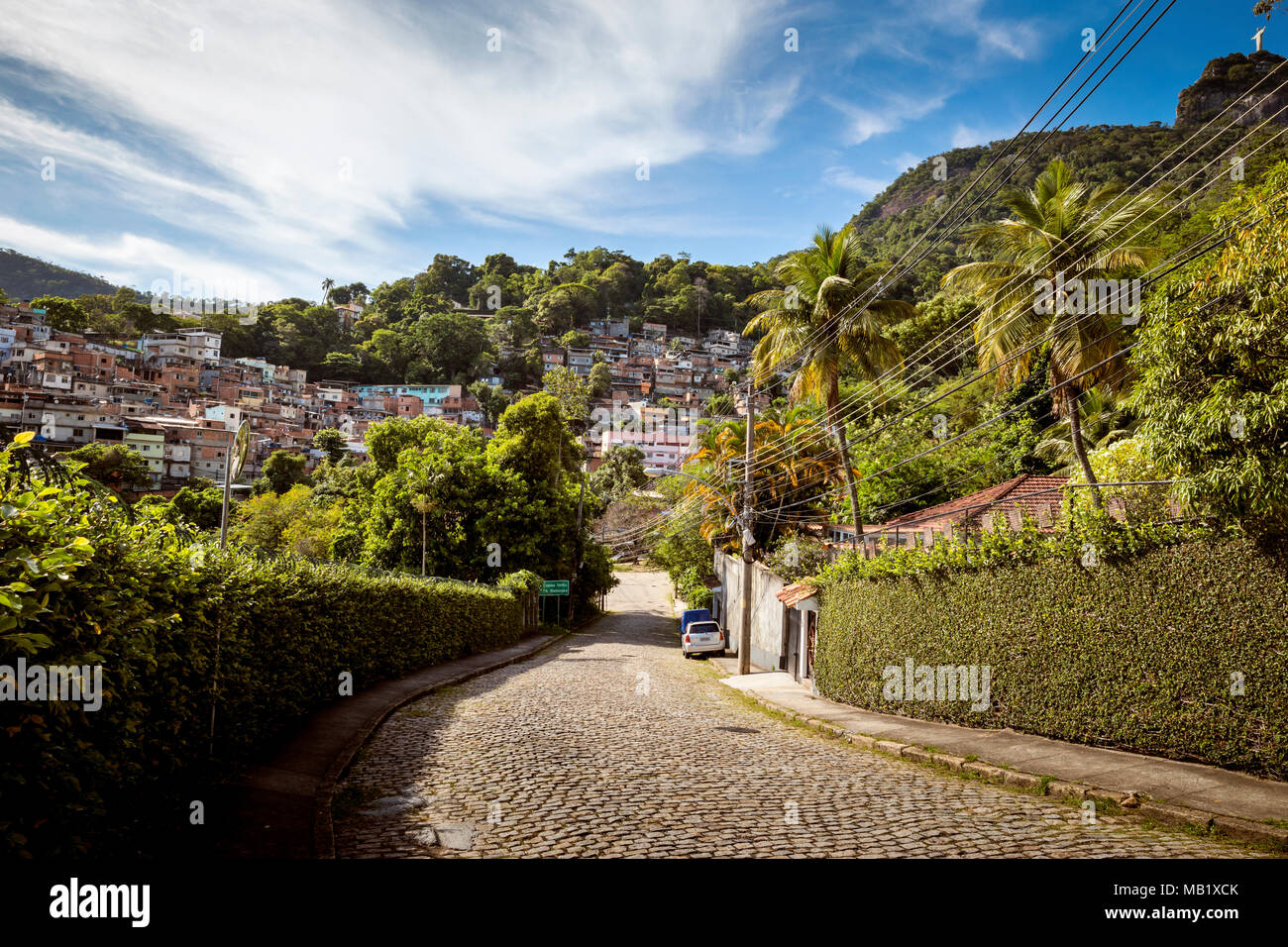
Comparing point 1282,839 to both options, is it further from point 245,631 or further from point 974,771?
point 245,631

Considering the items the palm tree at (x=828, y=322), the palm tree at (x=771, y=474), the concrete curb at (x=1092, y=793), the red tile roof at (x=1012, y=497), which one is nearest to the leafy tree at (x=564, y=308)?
the palm tree at (x=771, y=474)

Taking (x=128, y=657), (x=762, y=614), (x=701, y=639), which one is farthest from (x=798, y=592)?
(x=128, y=657)

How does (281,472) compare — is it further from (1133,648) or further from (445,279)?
(445,279)

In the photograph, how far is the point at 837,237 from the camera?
2548 centimetres

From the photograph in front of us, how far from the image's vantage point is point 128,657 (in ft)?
15.7

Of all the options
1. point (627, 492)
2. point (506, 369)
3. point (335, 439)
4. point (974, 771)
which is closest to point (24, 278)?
point (506, 369)

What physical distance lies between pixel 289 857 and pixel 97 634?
2.45 m

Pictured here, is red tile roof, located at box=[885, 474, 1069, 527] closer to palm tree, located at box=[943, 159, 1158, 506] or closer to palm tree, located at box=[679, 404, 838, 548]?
palm tree, located at box=[943, 159, 1158, 506]

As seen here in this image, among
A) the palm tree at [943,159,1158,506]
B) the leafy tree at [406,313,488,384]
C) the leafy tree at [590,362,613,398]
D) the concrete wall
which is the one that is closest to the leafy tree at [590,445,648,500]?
the leafy tree at [590,362,613,398]

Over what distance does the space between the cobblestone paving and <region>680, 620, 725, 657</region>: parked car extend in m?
15.8

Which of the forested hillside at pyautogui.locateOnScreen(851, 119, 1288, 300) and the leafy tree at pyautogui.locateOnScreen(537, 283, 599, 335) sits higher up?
the leafy tree at pyautogui.locateOnScreen(537, 283, 599, 335)

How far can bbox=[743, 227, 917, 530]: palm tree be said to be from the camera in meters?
24.7

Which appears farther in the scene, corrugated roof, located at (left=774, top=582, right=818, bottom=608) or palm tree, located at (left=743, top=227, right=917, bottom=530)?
palm tree, located at (left=743, top=227, right=917, bottom=530)

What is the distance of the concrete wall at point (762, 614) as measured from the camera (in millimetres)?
27219
